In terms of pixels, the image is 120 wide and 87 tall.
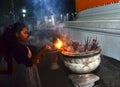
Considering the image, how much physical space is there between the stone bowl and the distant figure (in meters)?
0.65

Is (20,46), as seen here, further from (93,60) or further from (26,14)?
(26,14)

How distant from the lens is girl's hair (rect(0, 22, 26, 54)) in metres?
3.26

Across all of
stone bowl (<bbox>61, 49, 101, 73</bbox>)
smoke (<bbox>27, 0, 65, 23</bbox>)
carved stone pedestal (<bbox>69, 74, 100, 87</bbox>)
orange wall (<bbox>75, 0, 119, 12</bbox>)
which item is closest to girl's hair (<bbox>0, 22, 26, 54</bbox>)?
stone bowl (<bbox>61, 49, 101, 73</bbox>)

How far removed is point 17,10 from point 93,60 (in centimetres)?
1194

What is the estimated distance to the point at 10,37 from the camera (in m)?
3.31

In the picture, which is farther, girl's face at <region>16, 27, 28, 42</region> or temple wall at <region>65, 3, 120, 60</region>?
temple wall at <region>65, 3, 120, 60</region>

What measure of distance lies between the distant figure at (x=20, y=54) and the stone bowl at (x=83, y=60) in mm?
652

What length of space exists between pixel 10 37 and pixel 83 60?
4.11 ft

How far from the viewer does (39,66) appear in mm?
5223

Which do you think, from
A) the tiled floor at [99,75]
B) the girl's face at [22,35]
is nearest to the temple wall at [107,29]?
the tiled floor at [99,75]

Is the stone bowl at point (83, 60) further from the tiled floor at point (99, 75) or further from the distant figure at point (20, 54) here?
the distant figure at point (20, 54)

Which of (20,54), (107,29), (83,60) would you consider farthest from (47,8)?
(83,60)

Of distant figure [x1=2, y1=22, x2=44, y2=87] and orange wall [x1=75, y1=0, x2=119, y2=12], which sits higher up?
orange wall [x1=75, y1=0, x2=119, y2=12]

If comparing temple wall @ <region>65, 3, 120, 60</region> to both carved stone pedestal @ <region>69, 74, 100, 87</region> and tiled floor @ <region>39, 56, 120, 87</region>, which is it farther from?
carved stone pedestal @ <region>69, 74, 100, 87</region>
